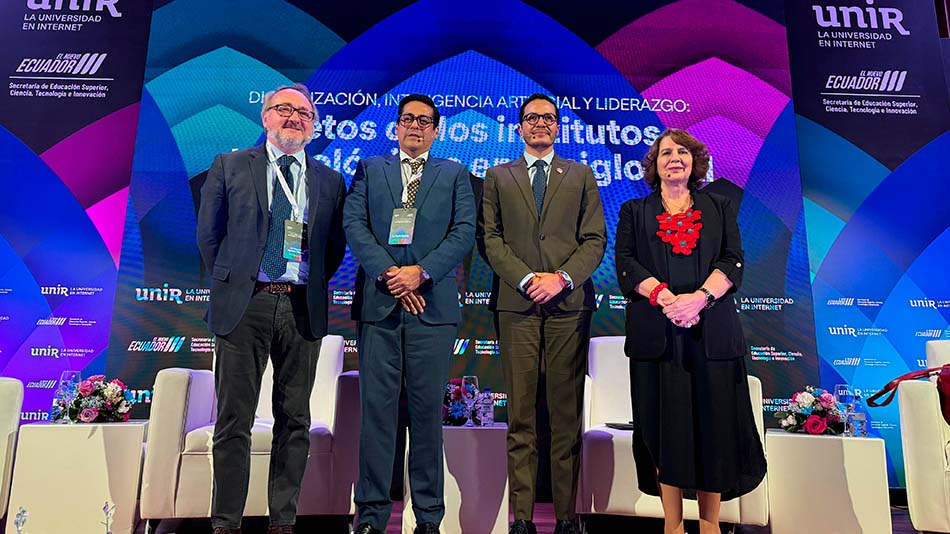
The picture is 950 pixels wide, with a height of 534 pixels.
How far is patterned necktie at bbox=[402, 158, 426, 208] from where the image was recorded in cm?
276

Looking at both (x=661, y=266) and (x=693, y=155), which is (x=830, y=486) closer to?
(x=661, y=266)

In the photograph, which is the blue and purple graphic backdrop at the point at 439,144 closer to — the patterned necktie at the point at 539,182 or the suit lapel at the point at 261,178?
the patterned necktie at the point at 539,182

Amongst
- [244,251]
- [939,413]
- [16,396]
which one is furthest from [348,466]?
[939,413]

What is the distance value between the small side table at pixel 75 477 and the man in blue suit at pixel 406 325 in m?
1.30

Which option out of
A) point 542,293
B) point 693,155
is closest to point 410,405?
point 542,293

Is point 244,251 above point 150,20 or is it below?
below

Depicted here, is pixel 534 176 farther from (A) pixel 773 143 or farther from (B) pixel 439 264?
(A) pixel 773 143

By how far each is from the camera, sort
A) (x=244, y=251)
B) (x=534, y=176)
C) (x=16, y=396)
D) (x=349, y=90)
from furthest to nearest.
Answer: (x=349, y=90) → (x=16, y=396) → (x=534, y=176) → (x=244, y=251)

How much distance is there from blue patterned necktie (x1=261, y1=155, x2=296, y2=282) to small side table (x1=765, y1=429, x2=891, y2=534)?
2448 millimetres

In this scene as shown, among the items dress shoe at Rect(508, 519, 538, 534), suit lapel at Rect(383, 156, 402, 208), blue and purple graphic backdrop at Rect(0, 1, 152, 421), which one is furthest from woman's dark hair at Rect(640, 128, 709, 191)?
blue and purple graphic backdrop at Rect(0, 1, 152, 421)

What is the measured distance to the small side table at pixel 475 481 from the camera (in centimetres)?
291

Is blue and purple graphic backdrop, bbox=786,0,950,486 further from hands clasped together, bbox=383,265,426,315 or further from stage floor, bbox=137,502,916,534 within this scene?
hands clasped together, bbox=383,265,426,315

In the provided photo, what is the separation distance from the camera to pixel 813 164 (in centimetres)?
452

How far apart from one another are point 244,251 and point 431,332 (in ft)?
2.64
